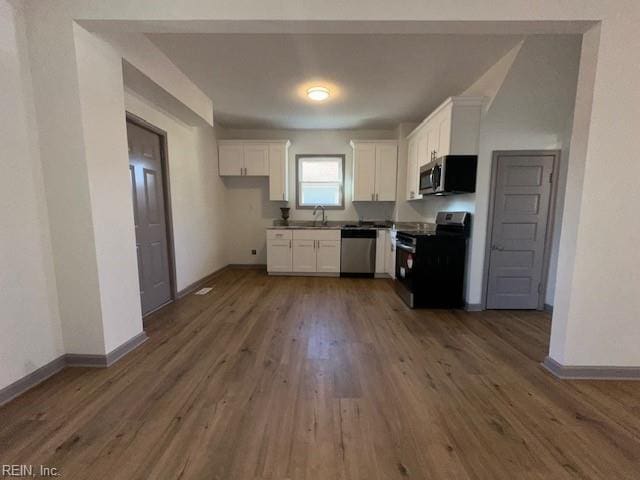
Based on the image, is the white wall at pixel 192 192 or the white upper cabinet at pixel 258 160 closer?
the white wall at pixel 192 192

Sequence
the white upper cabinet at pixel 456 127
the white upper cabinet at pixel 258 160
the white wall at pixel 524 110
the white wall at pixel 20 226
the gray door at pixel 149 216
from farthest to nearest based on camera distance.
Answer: the white upper cabinet at pixel 258 160 < the white upper cabinet at pixel 456 127 < the gray door at pixel 149 216 < the white wall at pixel 524 110 < the white wall at pixel 20 226

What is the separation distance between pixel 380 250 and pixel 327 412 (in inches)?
130

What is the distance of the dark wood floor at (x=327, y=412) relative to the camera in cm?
125

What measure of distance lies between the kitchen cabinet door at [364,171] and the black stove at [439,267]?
1804 millimetres

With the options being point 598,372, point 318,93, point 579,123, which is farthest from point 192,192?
point 598,372

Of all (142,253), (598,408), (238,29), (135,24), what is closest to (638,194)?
(598,408)

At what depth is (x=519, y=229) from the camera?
3092 mm

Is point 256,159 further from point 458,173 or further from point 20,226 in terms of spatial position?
point 20,226

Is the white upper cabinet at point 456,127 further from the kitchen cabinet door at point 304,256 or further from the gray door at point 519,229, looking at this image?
the kitchen cabinet door at point 304,256

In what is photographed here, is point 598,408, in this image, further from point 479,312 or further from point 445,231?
point 445,231

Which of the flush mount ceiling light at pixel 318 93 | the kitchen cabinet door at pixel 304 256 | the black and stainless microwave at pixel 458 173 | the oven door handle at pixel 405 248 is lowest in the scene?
the kitchen cabinet door at pixel 304 256

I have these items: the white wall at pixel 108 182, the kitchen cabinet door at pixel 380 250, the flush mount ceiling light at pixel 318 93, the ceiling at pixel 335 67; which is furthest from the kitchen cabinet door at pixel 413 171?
the white wall at pixel 108 182

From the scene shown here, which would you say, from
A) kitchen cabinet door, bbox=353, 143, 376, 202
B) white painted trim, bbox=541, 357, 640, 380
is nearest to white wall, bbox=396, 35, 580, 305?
white painted trim, bbox=541, 357, 640, 380

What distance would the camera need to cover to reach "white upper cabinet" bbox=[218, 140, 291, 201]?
488 centimetres
